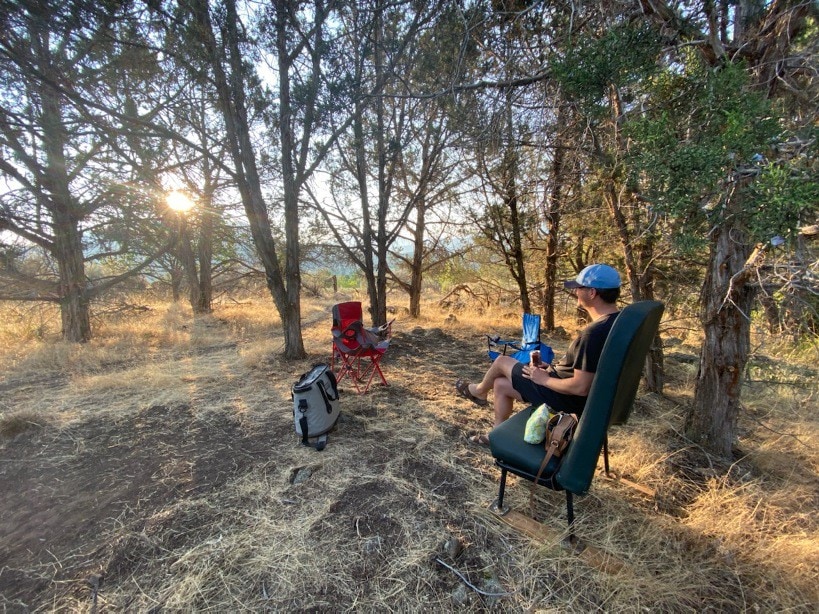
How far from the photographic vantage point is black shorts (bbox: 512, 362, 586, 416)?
1960 millimetres

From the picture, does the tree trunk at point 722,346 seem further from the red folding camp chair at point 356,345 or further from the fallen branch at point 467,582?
the red folding camp chair at point 356,345

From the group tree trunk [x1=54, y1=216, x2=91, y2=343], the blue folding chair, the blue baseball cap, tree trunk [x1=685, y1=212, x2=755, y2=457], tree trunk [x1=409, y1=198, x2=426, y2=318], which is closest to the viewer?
the blue baseball cap

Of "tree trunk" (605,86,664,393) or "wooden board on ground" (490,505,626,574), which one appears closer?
"wooden board on ground" (490,505,626,574)

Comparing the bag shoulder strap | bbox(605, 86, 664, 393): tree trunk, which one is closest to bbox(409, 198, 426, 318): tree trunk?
bbox(605, 86, 664, 393): tree trunk

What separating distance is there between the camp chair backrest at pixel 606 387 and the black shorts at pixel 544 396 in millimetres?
532

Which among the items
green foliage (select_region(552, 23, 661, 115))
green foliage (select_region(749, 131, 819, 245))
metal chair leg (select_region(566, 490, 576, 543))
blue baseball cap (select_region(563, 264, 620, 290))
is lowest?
metal chair leg (select_region(566, 490, 576, 543))

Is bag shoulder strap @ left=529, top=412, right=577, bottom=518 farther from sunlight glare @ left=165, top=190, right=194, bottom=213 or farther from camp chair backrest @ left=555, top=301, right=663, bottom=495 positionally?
sunlight glare @ left=165, top=190, right=194, bottom=213

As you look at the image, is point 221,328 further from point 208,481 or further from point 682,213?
point 682,213

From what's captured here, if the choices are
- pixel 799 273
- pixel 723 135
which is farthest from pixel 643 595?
pixel 723 135

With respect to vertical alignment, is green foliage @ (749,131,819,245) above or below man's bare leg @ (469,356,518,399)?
above

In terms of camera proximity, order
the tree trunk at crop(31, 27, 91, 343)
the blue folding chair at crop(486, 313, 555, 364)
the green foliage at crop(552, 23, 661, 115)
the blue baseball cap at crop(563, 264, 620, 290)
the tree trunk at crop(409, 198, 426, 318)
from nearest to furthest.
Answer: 1. the green foliage at crop(552, 23, 661, 115)
2. the blue baseball cap at crop(563, 264, 620, 290)
3. the blue folding chair at crop(486, 313, 555, 364)
4. the tree trunk at crop(31, 27, 91, 343)
5. the tree trunk at crop(409, 198, 426, 318)

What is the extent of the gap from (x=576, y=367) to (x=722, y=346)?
116 centimetres

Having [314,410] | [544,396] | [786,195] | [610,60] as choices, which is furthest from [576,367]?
[314,410]

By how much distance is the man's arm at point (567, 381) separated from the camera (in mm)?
1735
